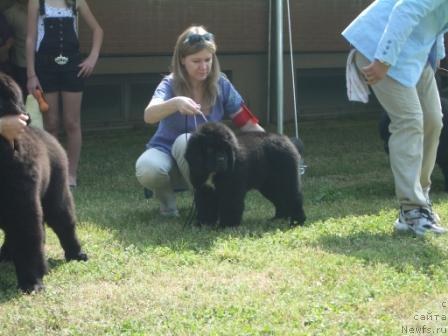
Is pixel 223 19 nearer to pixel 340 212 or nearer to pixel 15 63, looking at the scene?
pixel 15 63

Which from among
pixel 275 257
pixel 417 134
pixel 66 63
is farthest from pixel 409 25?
pixel 66 63

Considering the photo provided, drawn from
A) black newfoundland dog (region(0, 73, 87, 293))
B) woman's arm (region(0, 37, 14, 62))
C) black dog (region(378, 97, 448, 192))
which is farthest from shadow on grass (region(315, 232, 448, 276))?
woman's arm (region(0, 37, 14, 62))

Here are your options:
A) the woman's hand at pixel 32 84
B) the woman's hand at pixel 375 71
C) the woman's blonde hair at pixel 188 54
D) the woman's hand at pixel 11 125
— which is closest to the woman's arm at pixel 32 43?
the woman's hand at pixel 32 84

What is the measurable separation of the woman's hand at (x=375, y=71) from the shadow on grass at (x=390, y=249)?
115 centimetres

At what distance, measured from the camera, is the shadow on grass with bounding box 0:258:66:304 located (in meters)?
4.23

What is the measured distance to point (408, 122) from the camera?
5.45m

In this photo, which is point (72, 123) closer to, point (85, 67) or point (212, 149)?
point (85, 67)

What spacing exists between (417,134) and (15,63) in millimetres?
5365

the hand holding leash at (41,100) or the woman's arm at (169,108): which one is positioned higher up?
the woman's arm at (169,108)

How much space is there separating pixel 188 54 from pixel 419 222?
2.16 meters

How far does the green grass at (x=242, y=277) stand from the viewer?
381 cm

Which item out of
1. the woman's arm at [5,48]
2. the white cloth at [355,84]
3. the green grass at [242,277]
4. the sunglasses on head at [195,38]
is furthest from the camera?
the woman's arm at [5,48]

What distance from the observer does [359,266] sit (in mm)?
4727

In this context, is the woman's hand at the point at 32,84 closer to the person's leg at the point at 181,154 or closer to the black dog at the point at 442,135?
the person's leg at the point at 181,154
